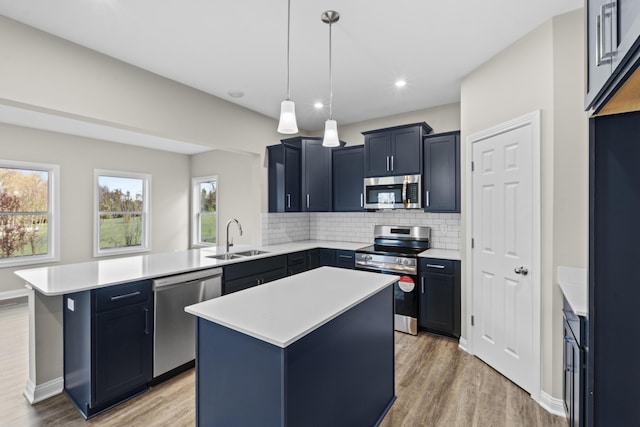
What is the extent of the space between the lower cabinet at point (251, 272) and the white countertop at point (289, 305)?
120 cm

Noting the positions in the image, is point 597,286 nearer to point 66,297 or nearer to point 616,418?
point 616,418

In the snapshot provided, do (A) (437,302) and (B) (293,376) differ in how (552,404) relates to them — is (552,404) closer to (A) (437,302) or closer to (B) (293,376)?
(A) (437,302)

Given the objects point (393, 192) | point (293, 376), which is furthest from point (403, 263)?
point (293, 376)

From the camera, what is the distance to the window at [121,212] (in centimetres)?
552

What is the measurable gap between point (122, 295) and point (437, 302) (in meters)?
3.06

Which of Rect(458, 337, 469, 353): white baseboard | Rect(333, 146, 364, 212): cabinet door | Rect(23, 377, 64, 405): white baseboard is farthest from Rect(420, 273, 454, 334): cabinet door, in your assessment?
Rect(23, 377, 64, 405): white baseboard

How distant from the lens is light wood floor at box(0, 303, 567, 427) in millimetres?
2047

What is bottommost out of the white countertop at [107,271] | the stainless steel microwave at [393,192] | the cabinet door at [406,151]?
the white countertop at [107,271]

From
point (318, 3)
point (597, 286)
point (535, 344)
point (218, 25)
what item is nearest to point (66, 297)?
point (218, 25)

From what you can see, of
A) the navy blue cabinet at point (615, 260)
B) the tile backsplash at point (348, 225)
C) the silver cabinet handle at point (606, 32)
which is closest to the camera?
the silver cabinet handle at point (606, 32)

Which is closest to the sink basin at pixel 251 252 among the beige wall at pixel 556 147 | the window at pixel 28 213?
the beige wall at pixel 556 147

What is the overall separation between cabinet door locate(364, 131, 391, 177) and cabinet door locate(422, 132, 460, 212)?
1.62 feet

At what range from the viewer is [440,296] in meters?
3.36

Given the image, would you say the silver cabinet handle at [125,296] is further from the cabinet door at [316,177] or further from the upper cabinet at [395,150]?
the upper cabinet at [395,150]
